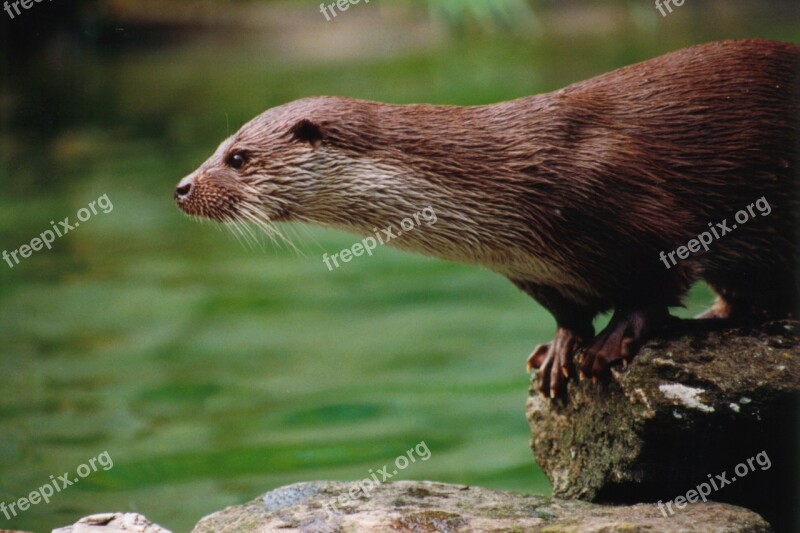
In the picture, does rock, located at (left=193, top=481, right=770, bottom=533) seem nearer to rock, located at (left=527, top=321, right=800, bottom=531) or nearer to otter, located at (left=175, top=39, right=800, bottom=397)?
rock, located at (left=527, top=321, right=800, bottom=531)

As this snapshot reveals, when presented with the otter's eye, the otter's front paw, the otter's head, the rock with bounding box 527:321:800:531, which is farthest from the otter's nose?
the rock with bounding box 527:321:800:531

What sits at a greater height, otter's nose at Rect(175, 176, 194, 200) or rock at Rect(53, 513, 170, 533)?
otter's nose at Rect(175, 176, 194, 200)

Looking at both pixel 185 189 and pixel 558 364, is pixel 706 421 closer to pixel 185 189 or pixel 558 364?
pixel 558 364

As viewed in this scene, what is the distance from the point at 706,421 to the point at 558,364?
72cm

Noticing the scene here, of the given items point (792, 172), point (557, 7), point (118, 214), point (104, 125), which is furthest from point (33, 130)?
point (792, 172)

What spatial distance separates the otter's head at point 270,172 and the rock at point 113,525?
3.48ft

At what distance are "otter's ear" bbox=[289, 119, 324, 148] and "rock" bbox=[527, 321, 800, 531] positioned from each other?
126 centimetres

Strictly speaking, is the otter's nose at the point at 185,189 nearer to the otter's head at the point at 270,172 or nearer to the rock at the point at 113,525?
the otter's head at the point at 270,172

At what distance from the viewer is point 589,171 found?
385 centimetres

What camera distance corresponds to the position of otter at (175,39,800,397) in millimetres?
3857

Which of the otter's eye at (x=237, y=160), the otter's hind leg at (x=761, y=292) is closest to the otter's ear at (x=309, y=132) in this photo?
the otter's eye at (x=237, y=160)

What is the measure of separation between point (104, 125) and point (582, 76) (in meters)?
5.42

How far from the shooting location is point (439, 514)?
3.53 meters

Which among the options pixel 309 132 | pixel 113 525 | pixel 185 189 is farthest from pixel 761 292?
pixel 113 525
